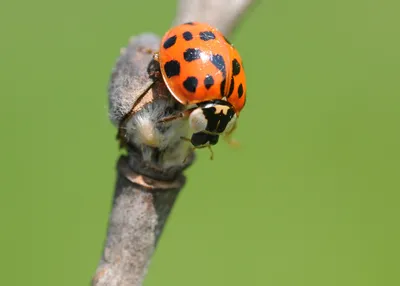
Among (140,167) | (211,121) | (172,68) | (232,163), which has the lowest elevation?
(232,163)

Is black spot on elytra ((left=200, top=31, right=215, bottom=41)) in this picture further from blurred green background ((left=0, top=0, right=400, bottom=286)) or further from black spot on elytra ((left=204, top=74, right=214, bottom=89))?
blurred green background ((left=0, top=0, right=400, bottom=286))

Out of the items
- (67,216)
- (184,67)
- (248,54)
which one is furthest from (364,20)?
(184,67)

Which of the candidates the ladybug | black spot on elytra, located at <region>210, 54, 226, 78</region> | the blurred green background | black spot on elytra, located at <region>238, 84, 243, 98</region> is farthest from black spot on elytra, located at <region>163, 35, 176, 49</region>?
the blurred green background

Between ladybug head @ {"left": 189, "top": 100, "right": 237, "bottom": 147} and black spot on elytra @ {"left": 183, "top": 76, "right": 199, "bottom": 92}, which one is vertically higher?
black spot on elytra @ {"left": 183, "top": 76, "right": 199, "bottom": 92}

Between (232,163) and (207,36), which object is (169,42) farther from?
(232,163)

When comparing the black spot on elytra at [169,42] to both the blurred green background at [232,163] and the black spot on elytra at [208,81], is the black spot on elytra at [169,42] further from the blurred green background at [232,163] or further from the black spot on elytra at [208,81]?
the blurred green background at [232,163]

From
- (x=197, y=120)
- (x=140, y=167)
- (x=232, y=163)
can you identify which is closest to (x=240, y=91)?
(x=197, y=120)

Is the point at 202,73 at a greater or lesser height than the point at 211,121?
greater
